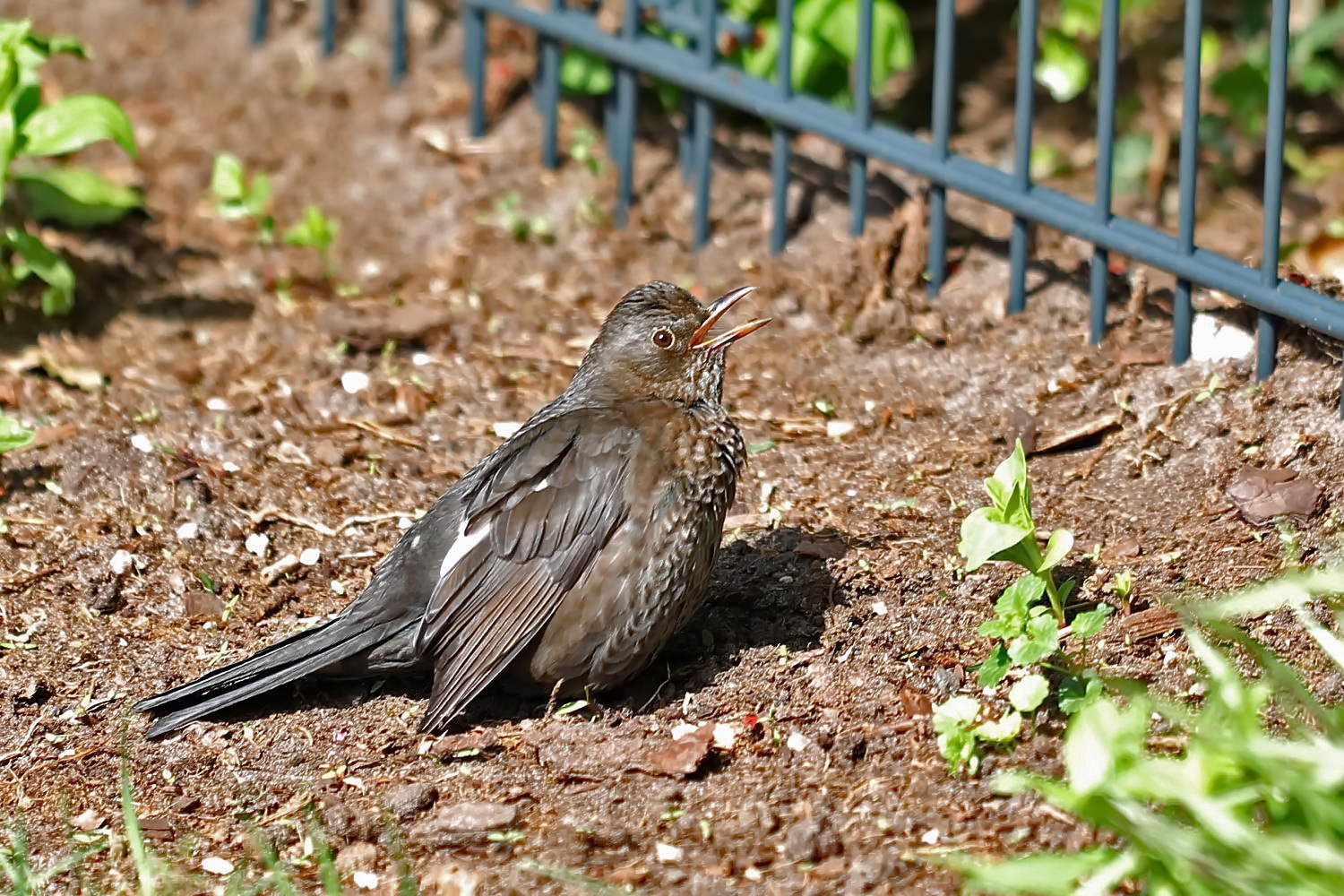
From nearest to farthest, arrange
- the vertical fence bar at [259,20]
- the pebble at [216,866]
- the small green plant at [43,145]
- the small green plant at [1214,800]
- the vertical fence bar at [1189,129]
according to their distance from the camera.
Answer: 1. the small green plant at [1214,800]
2. the pebble at [216,866]
3. the vertical fence bar at [1189,129]
4. the small green plant at [43,145]
5. the vertical fence bar at [259,20]

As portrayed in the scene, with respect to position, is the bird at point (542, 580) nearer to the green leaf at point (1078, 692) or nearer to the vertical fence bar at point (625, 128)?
the green leaf at point (1078, 692)

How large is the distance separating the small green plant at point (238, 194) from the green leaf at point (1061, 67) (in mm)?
3038

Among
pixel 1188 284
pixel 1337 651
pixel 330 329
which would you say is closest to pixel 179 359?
pixel 330 329

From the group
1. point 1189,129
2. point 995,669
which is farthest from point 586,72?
point 995,669

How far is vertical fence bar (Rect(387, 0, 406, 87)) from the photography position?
7.29 metres

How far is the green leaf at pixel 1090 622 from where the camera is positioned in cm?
396

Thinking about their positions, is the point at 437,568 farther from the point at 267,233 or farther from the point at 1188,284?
the point at 267,233

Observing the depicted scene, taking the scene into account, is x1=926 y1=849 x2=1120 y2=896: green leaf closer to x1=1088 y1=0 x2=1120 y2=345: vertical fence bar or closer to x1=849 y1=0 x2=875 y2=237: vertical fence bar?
x1=1088 y1=0 x2=1120 y2=345: vertical fence bar

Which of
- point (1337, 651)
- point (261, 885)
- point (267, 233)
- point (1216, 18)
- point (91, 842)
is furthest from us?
point (1216, 18)

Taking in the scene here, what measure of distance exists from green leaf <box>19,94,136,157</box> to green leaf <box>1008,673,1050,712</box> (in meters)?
3.39

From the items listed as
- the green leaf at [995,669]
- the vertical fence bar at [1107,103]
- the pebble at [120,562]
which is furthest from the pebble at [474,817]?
the vertical fence bar at [1107,103]

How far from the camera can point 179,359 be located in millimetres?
6141

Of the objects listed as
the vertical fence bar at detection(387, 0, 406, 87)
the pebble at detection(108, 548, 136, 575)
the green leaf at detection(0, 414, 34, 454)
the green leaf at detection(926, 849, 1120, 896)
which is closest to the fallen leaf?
the green leaf at detection(926, 849, 1120, 896)

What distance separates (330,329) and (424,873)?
2893 mm
